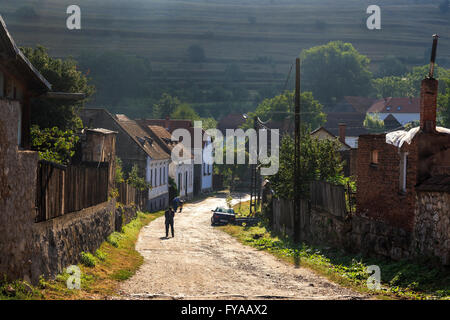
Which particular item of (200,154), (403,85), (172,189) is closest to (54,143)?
(172,189)

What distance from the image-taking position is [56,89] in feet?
108

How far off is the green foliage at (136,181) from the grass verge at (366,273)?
16.7 metres

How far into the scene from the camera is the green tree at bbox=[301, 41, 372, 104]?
141625mm

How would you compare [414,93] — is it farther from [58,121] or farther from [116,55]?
[58,121]

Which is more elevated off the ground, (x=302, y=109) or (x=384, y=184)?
(x=302, y=109)

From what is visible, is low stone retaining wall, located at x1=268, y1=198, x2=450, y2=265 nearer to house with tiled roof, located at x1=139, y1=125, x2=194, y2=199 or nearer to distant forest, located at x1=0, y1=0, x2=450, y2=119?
house with tiled roof, located at x1=139, y1=125, x2=194, y2=199

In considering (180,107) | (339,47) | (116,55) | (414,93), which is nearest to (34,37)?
(116,55)

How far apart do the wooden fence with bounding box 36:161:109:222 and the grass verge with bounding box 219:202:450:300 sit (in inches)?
292

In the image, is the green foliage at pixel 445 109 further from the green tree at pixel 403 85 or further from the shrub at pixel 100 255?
the shrub at pixel 100 255

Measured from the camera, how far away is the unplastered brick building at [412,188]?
51.4 feet

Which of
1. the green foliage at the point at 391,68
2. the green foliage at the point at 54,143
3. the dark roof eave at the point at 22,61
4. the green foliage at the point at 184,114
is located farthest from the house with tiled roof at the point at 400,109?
the dark roof eave at the point at 22,61

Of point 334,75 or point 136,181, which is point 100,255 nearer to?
point 136,181

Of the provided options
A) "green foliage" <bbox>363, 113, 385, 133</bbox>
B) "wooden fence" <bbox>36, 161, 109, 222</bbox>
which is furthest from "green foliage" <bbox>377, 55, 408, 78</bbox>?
"wooden fence" <bbox>36, 161, 109, 222</bbox>

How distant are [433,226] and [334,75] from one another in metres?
130
